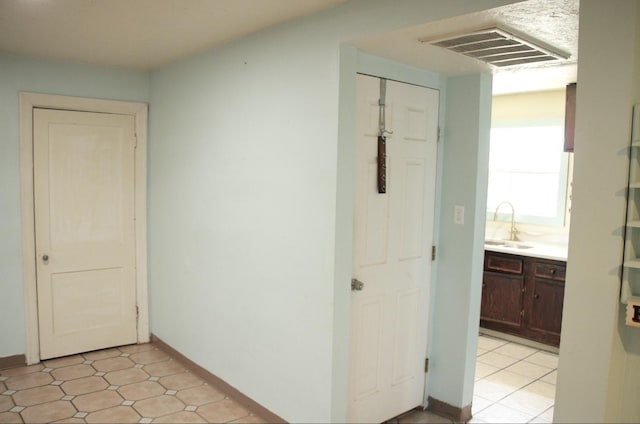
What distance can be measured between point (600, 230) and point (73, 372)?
3841 millimetres

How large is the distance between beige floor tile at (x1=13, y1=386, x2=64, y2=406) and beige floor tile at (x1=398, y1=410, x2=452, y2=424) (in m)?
1.40

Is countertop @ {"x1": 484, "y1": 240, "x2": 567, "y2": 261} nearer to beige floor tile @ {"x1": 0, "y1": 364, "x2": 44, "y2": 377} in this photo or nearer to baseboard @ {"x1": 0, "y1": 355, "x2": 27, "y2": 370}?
beige floor tile @ {"x1": 0, "y1": 364, "x2": 44, "y2": 377}

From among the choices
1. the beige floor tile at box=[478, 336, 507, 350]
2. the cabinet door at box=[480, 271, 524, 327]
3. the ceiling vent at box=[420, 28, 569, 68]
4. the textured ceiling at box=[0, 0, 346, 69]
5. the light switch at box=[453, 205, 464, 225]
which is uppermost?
the textured ceiling at box=[0, 0, 346, 69]

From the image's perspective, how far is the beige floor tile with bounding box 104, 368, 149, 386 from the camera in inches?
146

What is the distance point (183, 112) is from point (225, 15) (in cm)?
137

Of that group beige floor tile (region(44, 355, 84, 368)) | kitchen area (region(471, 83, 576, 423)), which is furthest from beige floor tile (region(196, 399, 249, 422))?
kitchen area (region(471, 83, 576, 423))

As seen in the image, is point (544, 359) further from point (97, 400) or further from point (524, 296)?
point (97, 400)

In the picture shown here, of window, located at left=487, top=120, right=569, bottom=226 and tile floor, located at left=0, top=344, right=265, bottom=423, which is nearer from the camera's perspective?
tile floor, located at left=0, top=344, right=265, bottom=423

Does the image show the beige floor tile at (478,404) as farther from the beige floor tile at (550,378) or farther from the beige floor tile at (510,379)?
the beige floor tile at (550,378)

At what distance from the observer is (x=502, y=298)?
4.82 m

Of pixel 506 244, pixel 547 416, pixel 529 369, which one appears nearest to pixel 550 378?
pixel 529 369

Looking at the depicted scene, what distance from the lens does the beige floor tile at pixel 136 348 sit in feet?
14.2

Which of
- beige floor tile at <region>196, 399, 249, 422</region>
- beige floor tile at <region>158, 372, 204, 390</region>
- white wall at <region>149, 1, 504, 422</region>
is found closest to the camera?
white wall at <region>149, 1, 504, 422</region>

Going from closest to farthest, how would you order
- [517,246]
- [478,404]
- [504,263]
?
[478,404] < [504,263] < [517,246]
